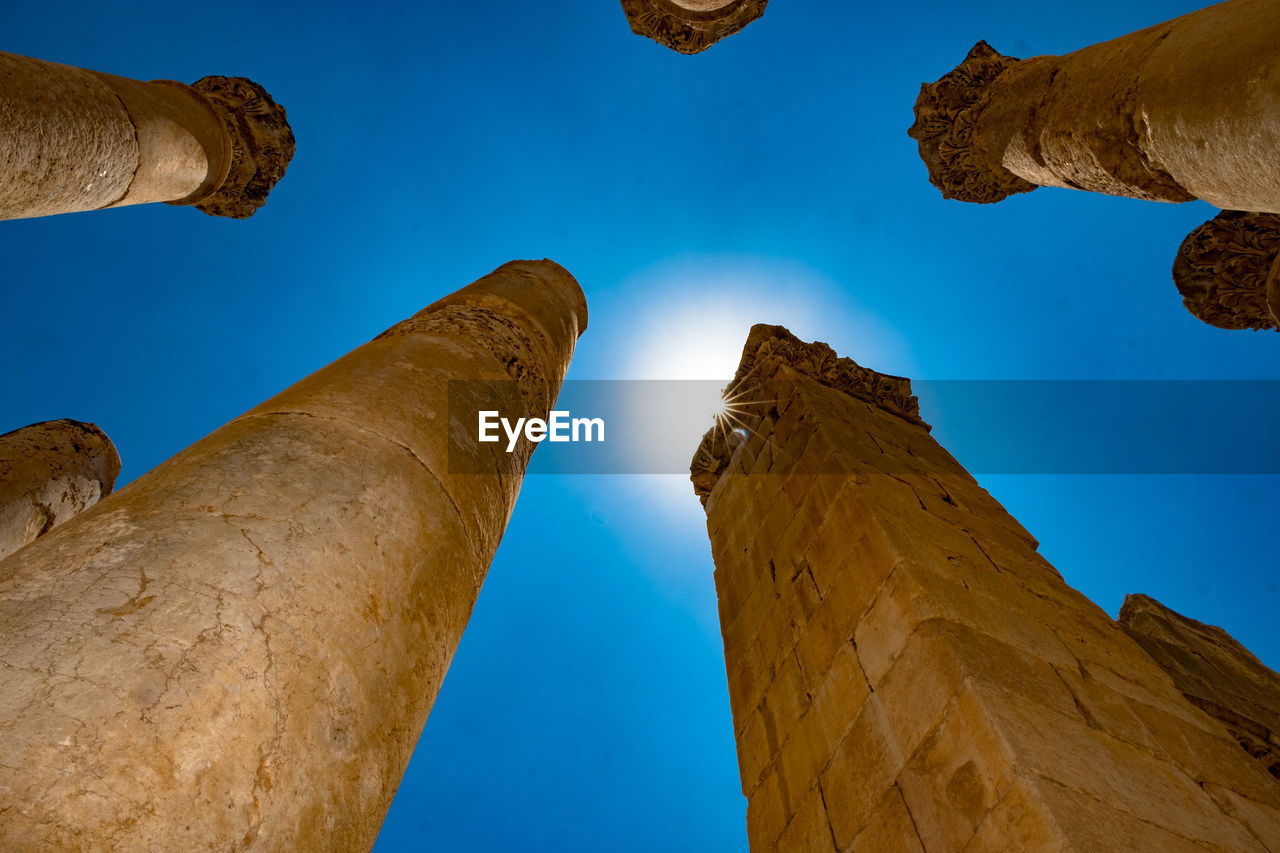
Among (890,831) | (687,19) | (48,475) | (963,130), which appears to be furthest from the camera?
(687,19)

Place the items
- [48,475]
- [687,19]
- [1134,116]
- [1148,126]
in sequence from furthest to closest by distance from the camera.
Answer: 1. [687,19]
2. [48,475]
3. [1134,116]
4. [1148,126]

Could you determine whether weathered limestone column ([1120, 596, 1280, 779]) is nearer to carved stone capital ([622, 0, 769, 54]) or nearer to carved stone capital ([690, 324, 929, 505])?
carved stone capital ([690, 324, 929, 505])

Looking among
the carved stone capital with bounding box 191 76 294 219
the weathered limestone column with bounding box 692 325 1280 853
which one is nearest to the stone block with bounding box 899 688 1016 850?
the weathered limestone column with bounding box 692 325 1280 853

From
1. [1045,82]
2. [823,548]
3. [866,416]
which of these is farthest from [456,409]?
[1045,82]

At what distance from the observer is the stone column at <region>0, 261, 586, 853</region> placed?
1510mm

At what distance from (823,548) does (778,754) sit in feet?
4.07

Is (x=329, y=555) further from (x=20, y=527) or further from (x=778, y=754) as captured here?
(x=20, y=527)

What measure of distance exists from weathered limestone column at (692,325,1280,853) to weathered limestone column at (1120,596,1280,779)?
1466 mm

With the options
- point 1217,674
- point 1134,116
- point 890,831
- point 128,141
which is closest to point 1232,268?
point 1134,116

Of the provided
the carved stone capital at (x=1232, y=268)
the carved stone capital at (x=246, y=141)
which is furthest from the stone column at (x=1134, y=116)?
the carved stone capital at (x=246, y=141)

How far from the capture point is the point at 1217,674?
6012mm

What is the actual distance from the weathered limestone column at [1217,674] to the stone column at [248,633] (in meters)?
4.76

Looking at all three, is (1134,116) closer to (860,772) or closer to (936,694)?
(936,694)

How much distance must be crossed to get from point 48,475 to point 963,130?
1083 centimetres
